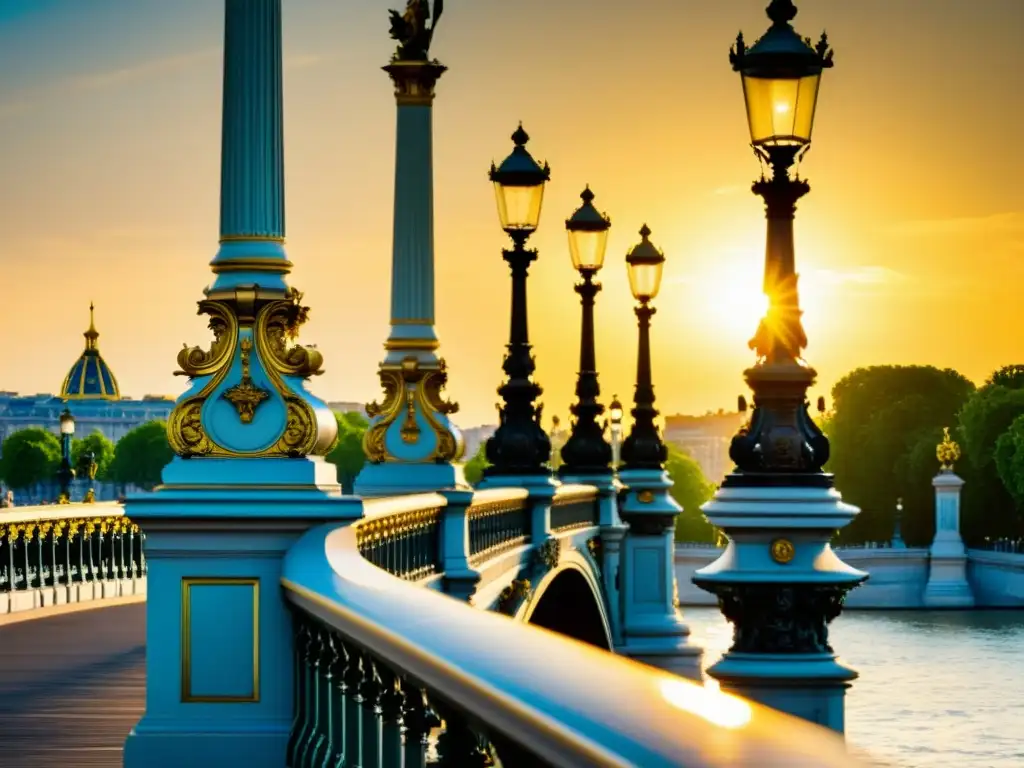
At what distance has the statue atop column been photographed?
18.9m

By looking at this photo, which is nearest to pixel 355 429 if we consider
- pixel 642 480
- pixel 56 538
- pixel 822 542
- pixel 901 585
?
pixel 901 585

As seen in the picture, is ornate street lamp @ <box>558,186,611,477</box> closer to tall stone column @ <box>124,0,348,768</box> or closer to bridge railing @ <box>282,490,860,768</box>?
tall stone column @ <box>124,0,348,768</box>

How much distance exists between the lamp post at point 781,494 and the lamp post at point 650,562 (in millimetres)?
25401

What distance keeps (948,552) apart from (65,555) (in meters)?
106

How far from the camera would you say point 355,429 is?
145m

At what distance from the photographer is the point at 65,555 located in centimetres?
2345

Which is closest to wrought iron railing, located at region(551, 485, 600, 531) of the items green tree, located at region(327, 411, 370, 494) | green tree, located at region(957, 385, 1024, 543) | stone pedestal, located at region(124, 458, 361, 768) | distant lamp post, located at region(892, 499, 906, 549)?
stone pedestal, located at region(124, 458, 361, 768)

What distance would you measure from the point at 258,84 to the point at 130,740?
297 cm

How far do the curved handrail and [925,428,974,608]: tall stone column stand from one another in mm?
120334

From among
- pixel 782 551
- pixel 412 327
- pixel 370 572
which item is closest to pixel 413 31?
pixel 412 327

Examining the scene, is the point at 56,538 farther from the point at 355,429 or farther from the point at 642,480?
the point at 355,429

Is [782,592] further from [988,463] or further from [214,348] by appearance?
[988,463]

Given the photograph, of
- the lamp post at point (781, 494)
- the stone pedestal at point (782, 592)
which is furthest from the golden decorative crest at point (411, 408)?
the stone pedestal at point (782, 592)

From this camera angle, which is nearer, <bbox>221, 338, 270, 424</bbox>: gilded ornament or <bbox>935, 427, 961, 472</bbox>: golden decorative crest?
<bbox>221, 338, 270, 424</bbox>: gilded ornament
